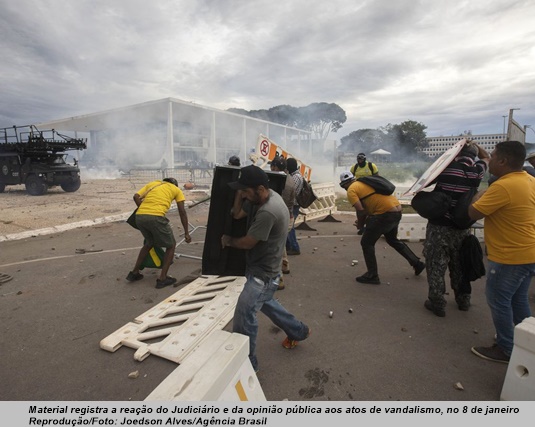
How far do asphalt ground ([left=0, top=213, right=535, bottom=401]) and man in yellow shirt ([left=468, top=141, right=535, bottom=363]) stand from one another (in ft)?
1.72

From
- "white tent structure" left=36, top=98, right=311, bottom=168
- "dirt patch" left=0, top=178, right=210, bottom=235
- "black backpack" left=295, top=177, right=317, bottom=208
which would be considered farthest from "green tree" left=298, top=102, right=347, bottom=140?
"black backpack" left=295, top=177, right=317, bottom=208

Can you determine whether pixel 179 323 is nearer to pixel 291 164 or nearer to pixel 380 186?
pixel 380 186

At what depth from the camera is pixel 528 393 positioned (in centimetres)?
201

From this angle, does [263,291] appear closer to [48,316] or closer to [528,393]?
[528,393]

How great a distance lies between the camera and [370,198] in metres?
4.17

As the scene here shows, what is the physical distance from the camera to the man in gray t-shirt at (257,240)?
2186 millimetres

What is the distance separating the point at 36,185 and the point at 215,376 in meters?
15.3

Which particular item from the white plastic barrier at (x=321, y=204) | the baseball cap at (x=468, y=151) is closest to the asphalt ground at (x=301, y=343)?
the baseball cap at (x=468, y=151)

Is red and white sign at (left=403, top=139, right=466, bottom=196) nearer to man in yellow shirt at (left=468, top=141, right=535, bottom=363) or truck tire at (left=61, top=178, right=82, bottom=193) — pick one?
man in yellow shirt at (left=468, top=141, right=535, bottom=363)

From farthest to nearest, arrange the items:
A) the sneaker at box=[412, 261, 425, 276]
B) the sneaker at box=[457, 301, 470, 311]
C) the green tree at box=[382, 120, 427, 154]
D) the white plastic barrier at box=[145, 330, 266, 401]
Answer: the green tree at box=[382, 120, 427, 154] < the sneaker at box=[412, 261, 425, 276] < the sneaker at box=[457, 301, 470, 311] < the white plastic barrier at box=[145, 330, 266, 401]

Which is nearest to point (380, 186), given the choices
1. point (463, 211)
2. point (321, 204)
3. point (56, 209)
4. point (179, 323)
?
point (463, 211)

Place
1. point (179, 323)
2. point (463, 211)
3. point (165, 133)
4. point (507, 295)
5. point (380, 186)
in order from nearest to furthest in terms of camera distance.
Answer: point (507, 295)
point (463, 211)
point (179, 323)
point (380, 186)
point (165, 133)

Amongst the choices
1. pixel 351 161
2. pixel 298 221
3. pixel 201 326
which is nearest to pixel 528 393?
pixel 201 326

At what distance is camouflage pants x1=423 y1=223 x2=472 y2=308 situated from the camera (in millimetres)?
3316
